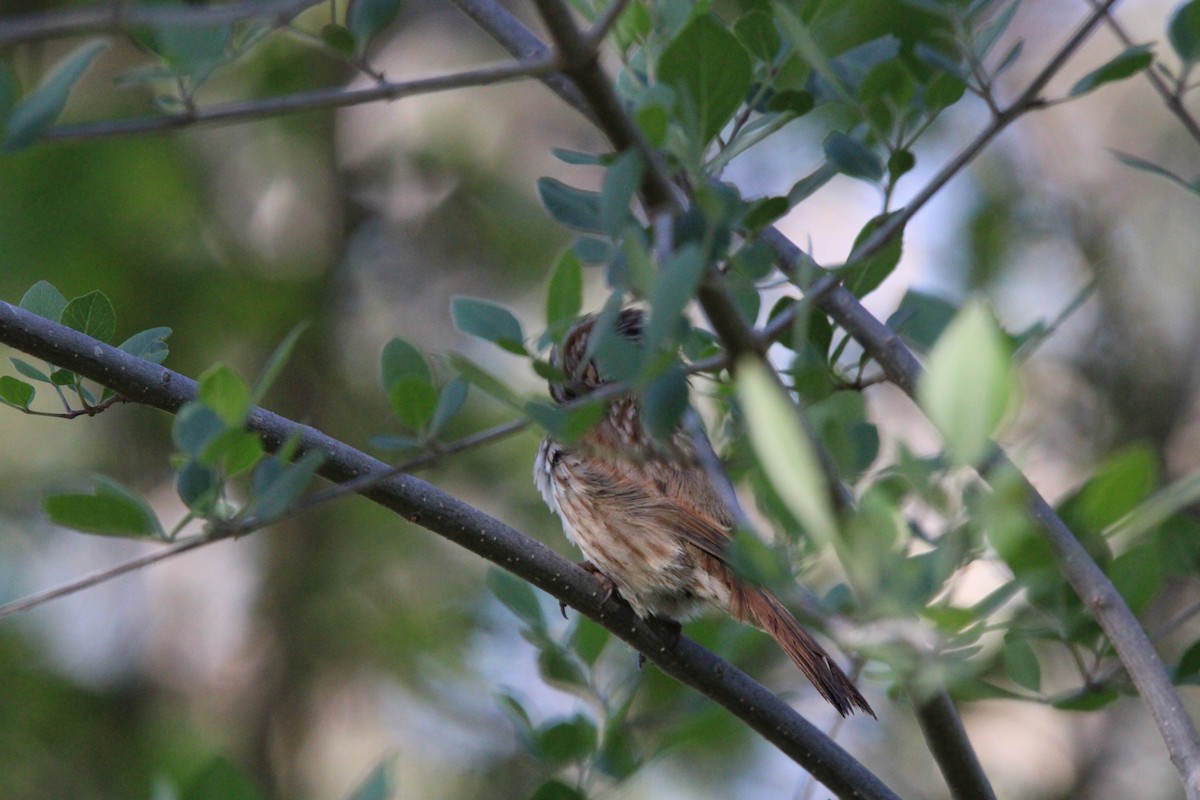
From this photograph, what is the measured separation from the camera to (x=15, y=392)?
5.55 feet

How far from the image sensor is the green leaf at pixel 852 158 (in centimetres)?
159

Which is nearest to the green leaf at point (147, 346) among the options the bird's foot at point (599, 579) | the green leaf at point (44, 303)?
the green leaf at point (44, 303)

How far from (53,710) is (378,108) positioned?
3.46 m

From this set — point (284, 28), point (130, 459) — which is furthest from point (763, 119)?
point (130, 459)

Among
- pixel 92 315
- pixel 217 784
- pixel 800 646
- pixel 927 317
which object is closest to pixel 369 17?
pixel 92 315

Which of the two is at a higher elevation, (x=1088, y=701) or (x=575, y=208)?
(x=575, y=208)

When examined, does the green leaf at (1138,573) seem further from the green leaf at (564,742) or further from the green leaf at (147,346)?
the green leaf at (147,346)

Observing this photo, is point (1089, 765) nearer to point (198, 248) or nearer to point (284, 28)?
point (198, 248)

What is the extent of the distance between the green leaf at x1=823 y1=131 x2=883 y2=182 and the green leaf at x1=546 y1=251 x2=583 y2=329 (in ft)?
1.34

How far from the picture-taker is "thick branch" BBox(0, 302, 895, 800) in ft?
5.67

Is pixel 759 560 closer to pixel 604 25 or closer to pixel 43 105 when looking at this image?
pixel 604 25

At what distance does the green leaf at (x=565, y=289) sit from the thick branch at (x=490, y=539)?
0.34 m

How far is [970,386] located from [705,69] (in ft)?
2.05

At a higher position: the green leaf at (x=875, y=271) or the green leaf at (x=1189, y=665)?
the green leaf at (x=875, y=271)
